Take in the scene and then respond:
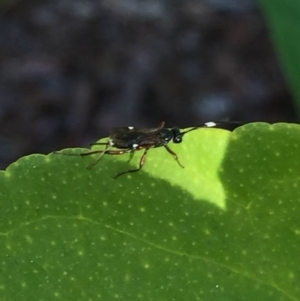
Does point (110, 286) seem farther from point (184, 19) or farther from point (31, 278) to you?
point (184, 19)

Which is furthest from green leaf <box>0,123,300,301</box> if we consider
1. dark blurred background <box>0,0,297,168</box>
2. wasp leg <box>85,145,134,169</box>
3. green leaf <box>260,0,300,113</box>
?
dark blurred background <box>0,0,297,168</box>

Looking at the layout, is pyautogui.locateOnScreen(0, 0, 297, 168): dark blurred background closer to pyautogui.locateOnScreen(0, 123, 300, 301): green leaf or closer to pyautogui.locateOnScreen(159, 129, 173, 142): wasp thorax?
pyautogui.locateOnScreen(159, 129, 173, 142): wasp thorax

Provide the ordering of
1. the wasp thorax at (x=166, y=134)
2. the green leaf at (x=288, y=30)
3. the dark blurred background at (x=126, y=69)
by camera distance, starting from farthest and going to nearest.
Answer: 1. the dark blurred background at (x=126, y=69)
2. the green leaf at (x=288, y=30)
3. the wasp thorax at (x=166, y=134)

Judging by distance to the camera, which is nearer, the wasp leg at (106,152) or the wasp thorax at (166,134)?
the wasp leg at (106,152)

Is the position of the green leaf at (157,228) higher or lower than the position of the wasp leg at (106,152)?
lower

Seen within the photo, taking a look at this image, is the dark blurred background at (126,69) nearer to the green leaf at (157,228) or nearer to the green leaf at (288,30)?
the green leaf at (288,30)

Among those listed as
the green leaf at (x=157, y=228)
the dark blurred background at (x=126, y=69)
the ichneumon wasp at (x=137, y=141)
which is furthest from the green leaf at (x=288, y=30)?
the dark blurred background at (x=126, y=69)

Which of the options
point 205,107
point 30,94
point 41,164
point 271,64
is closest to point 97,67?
point 30,94
